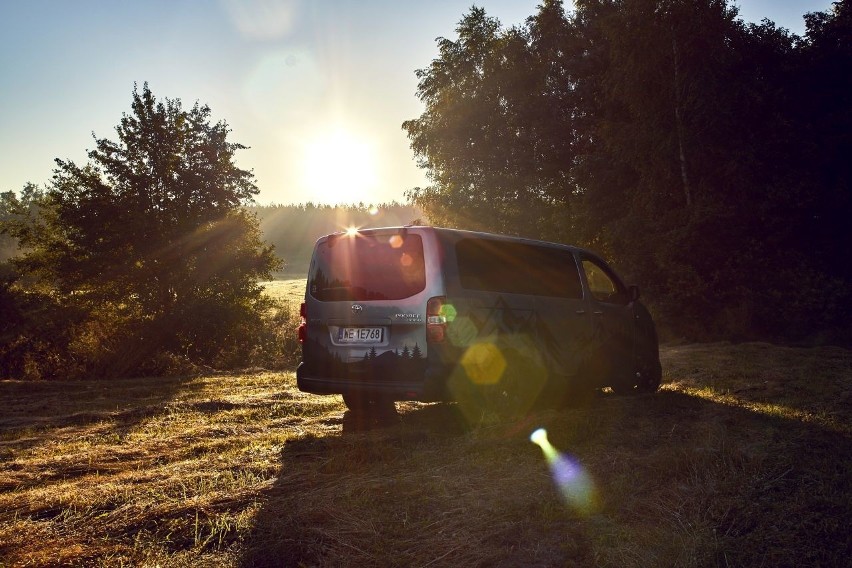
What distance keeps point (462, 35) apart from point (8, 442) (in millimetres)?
28920

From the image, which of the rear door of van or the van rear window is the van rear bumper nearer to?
the rear door of van

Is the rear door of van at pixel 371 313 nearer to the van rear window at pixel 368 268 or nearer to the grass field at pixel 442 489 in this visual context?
the van rear window at pixel 368 268

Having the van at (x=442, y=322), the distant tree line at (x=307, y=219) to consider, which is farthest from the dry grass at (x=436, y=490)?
the distant tree line at (x=307, y=219)

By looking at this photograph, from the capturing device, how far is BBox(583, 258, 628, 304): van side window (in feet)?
26.9

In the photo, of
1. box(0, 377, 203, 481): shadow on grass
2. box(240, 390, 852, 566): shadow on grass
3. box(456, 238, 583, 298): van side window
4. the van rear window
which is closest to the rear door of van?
the van rear window

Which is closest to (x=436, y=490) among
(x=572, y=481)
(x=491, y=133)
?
(x=572, y=481)

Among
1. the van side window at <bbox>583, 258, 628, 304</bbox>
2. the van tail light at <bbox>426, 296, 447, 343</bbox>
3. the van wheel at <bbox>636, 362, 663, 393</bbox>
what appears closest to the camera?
the van tail light at <bbox>426, 296, 447, 343</bbox>

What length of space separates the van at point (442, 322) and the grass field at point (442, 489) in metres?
0.46

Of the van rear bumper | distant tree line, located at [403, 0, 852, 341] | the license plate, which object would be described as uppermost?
distant tree line, located at [403, 0, 852, 341]

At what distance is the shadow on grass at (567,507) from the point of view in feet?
9.96

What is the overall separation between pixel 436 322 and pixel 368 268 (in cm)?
99

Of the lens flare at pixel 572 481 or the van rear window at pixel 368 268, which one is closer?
the lens flare at pixel 572 481

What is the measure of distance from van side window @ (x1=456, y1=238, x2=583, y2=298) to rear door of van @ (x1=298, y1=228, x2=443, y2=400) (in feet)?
1.51

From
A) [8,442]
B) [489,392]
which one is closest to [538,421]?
[489,392]
